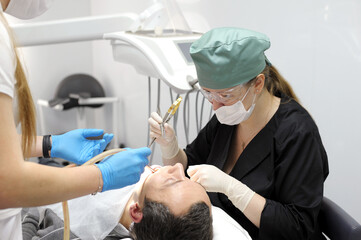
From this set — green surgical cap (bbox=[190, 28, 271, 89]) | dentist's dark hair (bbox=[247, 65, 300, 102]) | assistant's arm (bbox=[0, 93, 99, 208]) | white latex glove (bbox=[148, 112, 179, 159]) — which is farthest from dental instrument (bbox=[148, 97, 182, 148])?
assistant's arm (bbox=[0, 93, 99, 208])

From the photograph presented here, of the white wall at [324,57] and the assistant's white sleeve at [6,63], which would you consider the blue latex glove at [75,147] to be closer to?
the assistant's white sleeve at [6,63]

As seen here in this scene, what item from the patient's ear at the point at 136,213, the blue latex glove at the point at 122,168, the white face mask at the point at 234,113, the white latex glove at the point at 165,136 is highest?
the white face mask at the point at 234,113

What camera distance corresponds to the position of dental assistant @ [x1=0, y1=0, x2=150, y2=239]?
0.84 m

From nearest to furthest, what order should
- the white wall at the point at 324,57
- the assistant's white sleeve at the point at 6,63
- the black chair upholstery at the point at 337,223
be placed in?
the assistant's white sleeve at the point at 6,63, the black chair upholstery at the point at 337,223, the white wall at the point at 324,57

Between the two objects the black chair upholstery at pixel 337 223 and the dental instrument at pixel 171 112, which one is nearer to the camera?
the black chair upholstery at pixel 337 223

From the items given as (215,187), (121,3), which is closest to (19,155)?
(215,187)

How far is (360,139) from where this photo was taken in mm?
1996

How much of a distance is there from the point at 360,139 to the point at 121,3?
2226 millimetres

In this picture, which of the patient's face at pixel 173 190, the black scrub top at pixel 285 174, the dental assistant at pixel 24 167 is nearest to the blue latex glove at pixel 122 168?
the dental assistant at pixel 24 167

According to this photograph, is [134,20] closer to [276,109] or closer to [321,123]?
[276,109]

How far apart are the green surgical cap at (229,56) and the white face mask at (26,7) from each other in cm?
55

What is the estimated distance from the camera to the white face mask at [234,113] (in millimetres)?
1498

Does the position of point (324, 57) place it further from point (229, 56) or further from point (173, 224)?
point (173, 224)

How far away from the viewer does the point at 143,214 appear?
1.44 m
